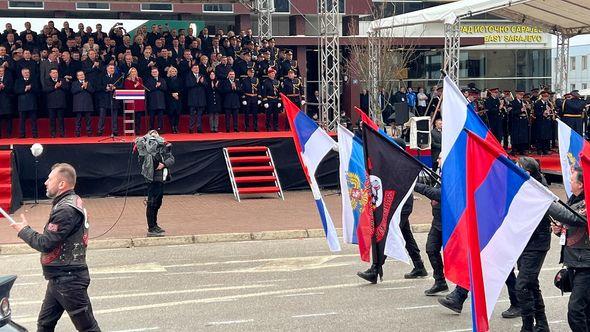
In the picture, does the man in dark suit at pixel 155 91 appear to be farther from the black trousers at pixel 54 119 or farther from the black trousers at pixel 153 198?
the black trousers at pixel 153 198

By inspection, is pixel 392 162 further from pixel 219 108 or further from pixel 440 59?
pixel 440 59

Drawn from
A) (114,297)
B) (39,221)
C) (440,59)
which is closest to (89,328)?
(114,297)

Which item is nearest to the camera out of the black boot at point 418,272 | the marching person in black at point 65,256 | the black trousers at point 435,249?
the marching person in black at point 65,256

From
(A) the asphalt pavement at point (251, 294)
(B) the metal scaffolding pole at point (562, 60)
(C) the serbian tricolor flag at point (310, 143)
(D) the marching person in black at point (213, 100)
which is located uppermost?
(B) the metal scaffolding pole at point (562, 60)

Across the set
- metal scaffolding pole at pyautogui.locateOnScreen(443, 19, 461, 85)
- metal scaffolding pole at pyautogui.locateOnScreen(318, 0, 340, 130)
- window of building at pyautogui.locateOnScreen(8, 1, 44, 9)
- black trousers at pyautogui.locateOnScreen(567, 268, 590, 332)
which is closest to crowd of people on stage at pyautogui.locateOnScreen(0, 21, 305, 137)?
metal scaffolding pole at pyautogui.locateOnScreen(318, 0, 340, 130)

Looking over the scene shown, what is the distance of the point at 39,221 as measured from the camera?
51.8 feet

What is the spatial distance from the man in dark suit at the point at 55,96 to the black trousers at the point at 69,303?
1448 centimetres

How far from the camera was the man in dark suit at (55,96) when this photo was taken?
2025 cm

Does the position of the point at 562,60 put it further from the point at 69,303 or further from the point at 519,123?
the point at 69,303

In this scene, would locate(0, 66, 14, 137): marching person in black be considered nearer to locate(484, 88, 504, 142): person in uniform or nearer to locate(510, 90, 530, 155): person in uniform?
locate(484, 88, 504, 142): person in uniform

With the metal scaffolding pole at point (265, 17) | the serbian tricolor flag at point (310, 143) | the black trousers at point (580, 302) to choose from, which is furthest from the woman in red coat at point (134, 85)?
the black trousers at point (580, 302)

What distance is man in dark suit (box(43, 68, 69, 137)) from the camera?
2025cm

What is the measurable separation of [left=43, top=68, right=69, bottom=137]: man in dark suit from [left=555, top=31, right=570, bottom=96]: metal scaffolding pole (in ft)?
60.0

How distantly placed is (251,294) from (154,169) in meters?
4.89
